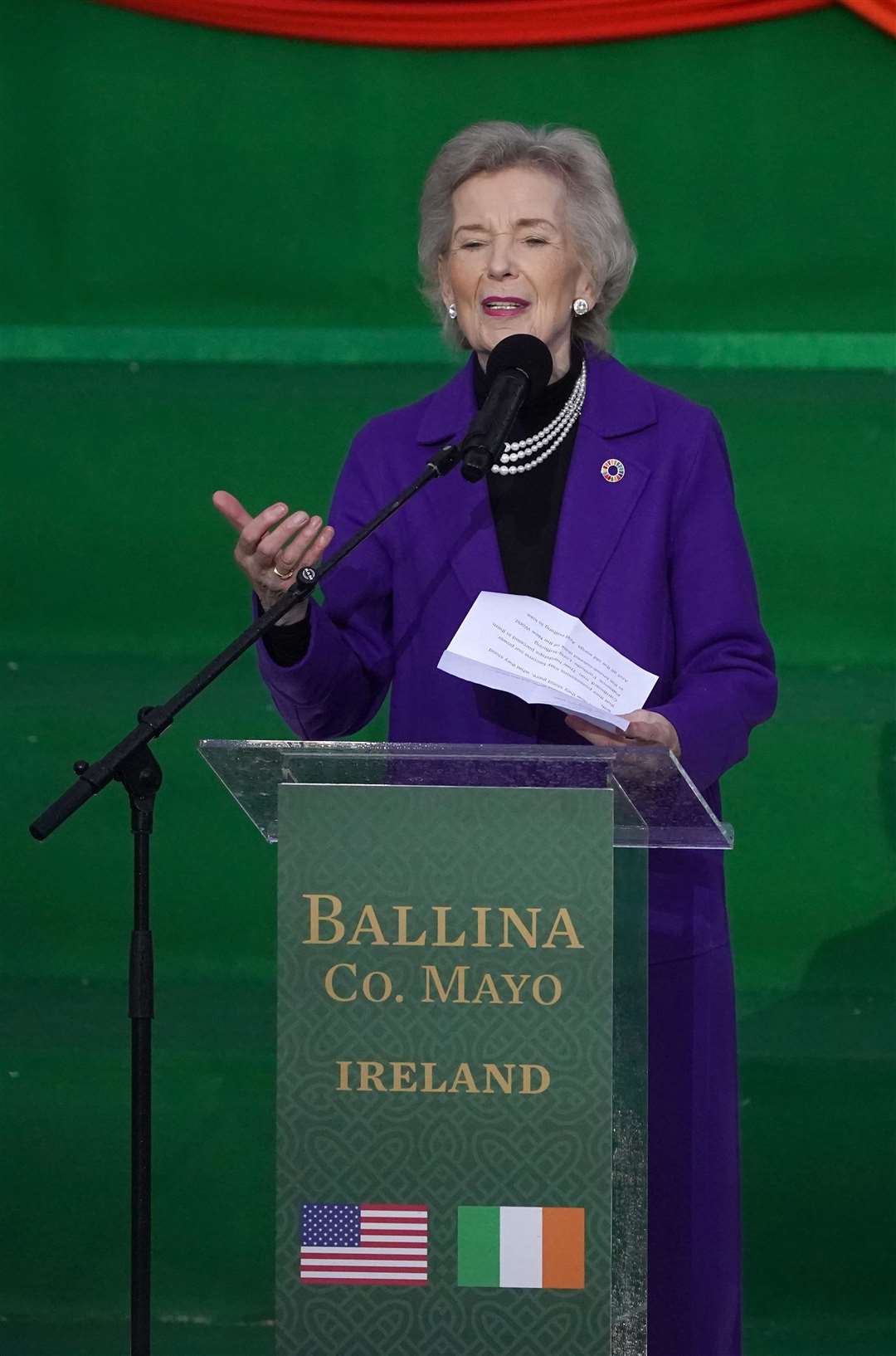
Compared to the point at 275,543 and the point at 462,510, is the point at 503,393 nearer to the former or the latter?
the point at 275,543

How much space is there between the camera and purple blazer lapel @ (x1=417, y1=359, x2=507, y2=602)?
240cm

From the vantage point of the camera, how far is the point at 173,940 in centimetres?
371

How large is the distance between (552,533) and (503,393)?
0.41 m

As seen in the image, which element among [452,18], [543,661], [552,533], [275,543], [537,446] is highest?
[452,18]

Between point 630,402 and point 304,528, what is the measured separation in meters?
0.64

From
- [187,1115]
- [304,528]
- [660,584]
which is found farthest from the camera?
[187,1115]

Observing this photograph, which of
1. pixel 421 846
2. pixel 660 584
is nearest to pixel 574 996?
pixel 421 846

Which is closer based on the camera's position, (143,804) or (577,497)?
(143,804)

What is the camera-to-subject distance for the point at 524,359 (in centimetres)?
221

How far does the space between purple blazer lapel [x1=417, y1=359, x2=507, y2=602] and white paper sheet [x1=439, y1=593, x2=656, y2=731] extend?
0.39 metres

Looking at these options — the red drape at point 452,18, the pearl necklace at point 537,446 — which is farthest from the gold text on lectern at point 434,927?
the red drape at point 452,18

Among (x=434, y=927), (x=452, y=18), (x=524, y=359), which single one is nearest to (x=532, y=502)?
(x=524, y=359)

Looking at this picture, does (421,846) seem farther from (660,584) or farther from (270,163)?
(270,163)

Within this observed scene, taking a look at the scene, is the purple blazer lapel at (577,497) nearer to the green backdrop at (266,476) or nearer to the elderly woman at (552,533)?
the elderly woman at (552,533)
